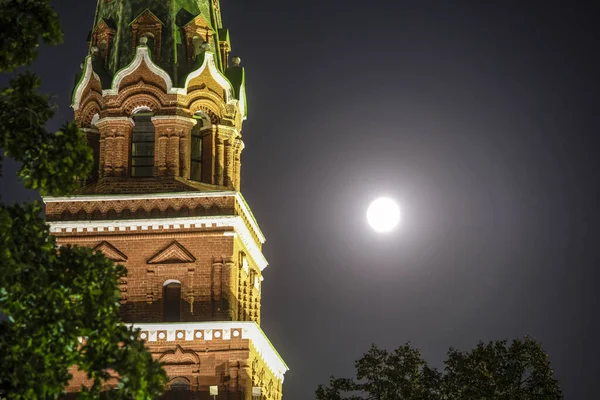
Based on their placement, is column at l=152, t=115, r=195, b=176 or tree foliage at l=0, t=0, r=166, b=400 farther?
column at l=152, t=115, r=195, b=176

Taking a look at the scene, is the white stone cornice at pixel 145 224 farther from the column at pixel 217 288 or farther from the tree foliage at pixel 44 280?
the tree foliage at pixel 44 280

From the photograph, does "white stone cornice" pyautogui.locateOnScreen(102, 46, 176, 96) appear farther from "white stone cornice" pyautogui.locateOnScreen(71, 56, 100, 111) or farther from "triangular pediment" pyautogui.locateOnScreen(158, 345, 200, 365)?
"triangular pediment" pyautogui.locateOnScreen(158, 345, 200, 365)

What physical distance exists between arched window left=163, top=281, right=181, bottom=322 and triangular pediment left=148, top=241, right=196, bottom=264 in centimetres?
76

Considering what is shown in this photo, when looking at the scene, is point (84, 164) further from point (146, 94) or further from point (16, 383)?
point (146, 94)

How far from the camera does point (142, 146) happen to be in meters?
45.3

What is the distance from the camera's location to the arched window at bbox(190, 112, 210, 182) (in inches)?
1780

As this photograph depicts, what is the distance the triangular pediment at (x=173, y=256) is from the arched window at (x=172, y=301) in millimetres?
759

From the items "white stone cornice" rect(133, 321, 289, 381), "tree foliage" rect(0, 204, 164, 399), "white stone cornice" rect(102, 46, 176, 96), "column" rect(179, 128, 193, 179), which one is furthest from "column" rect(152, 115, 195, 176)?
"tree foliage" rect(0, 204, 164, 399)

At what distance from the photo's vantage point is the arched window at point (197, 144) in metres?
45.2

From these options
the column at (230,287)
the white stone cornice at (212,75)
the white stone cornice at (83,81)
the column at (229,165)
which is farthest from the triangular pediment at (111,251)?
the white stone cornice at (212,75)

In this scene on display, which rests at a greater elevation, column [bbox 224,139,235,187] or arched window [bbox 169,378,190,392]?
column [bbox 224,139,235,187]

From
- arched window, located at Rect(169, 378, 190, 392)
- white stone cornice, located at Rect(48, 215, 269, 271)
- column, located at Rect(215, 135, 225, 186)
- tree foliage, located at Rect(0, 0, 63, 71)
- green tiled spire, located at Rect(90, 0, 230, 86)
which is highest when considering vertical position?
green tiled spire, located at Rect(90, 0, 230, 86)

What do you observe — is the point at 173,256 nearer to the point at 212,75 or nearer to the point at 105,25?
the point at 212,75

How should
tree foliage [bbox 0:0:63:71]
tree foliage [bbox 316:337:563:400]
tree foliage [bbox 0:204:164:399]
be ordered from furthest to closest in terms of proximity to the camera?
tree foliage [bbox 316:337:563:400] < tree foliage [bbox 0:0:63:71] < tree foliage [bbox 0:204:164:399]
